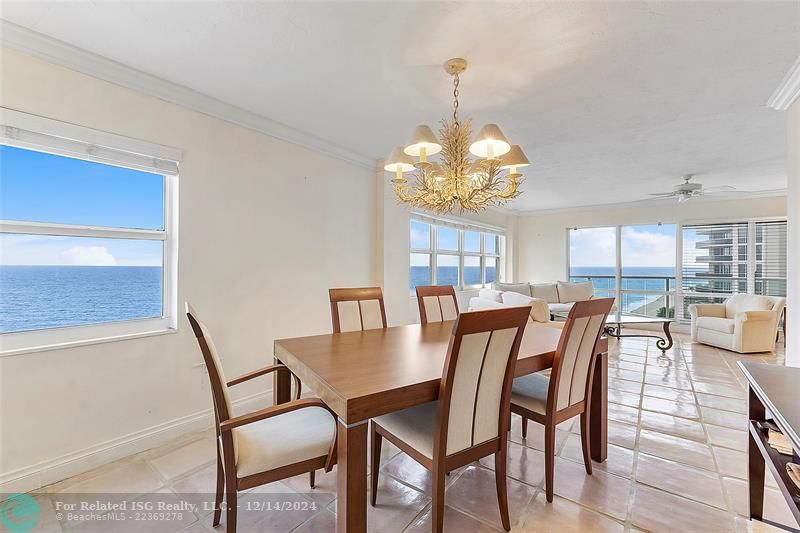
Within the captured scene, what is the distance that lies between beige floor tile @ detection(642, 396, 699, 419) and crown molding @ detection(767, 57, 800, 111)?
2.39m

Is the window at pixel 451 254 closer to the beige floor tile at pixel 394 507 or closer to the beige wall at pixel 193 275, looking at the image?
the beige wall at pixel 193 275

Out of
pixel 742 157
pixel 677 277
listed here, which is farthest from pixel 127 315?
pixel 677 277

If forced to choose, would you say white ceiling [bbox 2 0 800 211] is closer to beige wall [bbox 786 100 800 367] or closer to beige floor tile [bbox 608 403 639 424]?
beige wall [bbox 786 100 800 367]

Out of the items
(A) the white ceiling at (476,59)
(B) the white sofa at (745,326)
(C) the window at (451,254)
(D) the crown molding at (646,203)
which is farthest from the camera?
(D) the crown molding at (646,203)

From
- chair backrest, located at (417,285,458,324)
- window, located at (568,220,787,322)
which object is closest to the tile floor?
chair backrest, located at (417,285,458,324)

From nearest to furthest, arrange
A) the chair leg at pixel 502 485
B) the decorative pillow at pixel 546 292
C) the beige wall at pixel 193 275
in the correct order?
the chair leg at pixel 502 485
the beige wall at pixel 193 275
the decorative pillow at pixel 546 292

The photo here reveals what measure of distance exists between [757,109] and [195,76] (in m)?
4.11

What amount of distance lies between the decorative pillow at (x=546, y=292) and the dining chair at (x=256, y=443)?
5671 millimetres

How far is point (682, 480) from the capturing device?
77.9 inches

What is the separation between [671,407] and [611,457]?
48.1 inches

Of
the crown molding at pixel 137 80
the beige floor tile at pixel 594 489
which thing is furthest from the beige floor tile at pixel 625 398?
the crown molding at pixel 137 80

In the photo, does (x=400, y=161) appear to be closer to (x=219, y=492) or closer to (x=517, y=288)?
(x=219, y=492)

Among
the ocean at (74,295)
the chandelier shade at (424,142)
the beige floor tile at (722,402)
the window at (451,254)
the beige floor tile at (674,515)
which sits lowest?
the beige floor tile at (674,515)

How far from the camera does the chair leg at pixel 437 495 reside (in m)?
1.39
